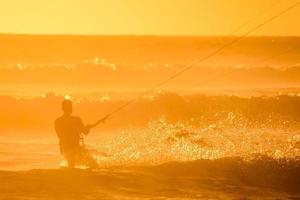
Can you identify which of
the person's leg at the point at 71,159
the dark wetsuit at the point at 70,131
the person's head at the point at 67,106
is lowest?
the person's leg at the point at 71,159

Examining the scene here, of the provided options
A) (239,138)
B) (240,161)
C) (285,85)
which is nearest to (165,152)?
(239,138)

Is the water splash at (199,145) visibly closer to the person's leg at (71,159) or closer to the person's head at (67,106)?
the person's leg at (71,159)

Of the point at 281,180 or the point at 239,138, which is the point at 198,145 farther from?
the point at 281,180

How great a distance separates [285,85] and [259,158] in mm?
33244

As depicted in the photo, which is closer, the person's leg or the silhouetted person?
the silhouetted person

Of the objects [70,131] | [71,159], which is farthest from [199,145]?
[70,131]

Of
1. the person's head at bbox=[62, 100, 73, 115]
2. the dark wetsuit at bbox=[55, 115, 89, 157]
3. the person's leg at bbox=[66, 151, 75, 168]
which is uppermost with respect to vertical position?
the person's head at bbox=[62, 100, 73, 115]

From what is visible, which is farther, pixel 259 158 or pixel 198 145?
pixel 198 145

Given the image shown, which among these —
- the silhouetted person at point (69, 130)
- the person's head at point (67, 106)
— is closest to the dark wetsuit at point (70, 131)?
the silhouetted person at point (69, 130)

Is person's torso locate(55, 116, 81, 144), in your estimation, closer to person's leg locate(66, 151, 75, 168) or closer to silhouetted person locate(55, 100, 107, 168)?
silhouetted person locate(55, 100, 107, 168)

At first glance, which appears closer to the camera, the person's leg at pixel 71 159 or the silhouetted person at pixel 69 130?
the silhouetted person at pixel 69 130

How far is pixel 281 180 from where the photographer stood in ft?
42.0

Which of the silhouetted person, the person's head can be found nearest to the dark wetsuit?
the silhouetted person

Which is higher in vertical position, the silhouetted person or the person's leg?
the silhouetted person
